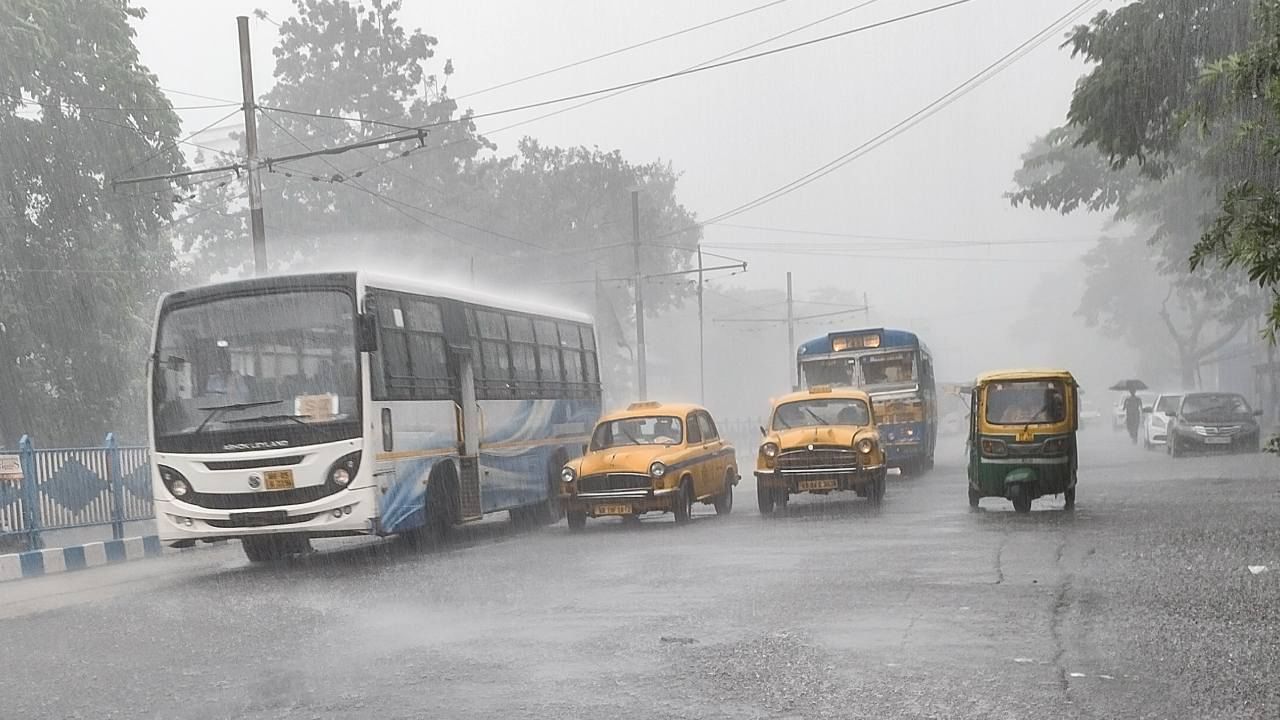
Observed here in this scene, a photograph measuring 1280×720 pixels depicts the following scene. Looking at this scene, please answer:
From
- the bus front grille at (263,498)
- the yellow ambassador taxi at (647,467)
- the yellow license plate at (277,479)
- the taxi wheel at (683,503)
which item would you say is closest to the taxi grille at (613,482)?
the yellow ambassador taxi at (647,467)

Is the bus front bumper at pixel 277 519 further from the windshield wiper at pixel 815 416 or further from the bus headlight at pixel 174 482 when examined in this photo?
the windshield wiper at pixel 815 416

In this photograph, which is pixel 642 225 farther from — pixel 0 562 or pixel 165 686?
pixel 165 686

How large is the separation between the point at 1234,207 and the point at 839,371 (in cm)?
2121

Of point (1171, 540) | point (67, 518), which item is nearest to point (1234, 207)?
point (1171, 540)

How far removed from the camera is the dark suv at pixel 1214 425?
33406mm

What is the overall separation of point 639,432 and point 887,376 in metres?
11.6

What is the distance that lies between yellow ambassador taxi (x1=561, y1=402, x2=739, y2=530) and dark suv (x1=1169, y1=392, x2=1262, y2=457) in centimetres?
1732

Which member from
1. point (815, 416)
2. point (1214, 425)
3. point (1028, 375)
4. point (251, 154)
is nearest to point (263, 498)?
point (815, 416)

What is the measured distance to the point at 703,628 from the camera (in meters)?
9.84

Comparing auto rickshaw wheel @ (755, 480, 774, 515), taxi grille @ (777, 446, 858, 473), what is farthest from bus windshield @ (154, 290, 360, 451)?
taxi grille @ (777, 446, 858, 473)

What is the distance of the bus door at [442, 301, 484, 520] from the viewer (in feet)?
60.8

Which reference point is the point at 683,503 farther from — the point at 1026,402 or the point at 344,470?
the point at 344,470

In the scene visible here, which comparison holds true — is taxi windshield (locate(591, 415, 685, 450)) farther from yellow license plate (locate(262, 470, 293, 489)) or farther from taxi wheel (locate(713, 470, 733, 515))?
yellow license plate (locate(262, 470, 293, 489))

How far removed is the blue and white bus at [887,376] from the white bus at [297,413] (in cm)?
1381
